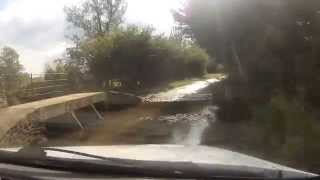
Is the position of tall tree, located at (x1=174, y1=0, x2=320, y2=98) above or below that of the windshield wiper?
above

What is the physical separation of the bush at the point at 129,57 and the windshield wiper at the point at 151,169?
3487 centimetres

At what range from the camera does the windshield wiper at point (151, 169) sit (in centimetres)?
315

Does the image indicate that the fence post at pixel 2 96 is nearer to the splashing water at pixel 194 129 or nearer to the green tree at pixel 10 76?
the green tree at pixel 10 76

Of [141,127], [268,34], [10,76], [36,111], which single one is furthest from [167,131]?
[10,76]

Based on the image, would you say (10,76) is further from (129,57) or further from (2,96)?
(129,57)

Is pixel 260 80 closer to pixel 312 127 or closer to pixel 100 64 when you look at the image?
pixel 312 127

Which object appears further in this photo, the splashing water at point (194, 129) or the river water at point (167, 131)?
the splashing water at point (194, 129)

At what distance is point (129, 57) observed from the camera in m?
41.5

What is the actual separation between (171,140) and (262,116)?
2460 mm

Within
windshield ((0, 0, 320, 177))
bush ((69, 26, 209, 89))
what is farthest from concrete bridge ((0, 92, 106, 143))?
bush ((69, 26, 209, 89))

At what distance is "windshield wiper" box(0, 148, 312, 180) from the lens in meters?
3.15

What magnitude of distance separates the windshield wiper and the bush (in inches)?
1373

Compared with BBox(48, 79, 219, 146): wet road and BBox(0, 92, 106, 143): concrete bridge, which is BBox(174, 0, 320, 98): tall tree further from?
BBox(0, 92, 106, 143): concrete bridge

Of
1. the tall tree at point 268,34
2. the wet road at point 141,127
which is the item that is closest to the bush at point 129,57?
the tall tree at point 268,34
